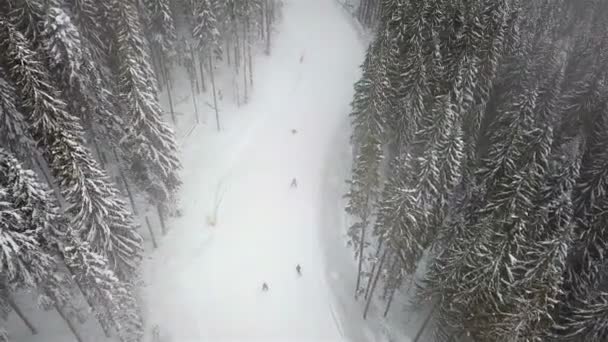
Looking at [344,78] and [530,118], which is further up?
[530,118]

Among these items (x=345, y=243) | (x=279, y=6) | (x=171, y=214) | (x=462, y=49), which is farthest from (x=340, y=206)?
(x=279, y=6)

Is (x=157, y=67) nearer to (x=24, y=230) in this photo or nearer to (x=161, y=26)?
(x=161, y=26)

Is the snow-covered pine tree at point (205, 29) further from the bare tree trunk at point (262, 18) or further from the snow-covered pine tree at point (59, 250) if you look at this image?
the snow-covered pine tree at point (59, 250)

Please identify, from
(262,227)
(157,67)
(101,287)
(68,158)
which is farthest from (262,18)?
(101,287)

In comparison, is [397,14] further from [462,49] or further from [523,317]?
[523,317]

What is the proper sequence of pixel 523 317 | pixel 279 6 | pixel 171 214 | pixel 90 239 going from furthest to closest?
1. pixel 279 6
2. pixel 171 214
3. pixel 90 239
4. pixel 523 317

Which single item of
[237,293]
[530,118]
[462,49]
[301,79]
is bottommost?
[237,293]

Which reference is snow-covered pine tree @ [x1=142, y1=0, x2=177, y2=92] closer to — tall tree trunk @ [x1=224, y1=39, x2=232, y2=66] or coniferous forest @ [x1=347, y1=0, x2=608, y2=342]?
tall tree trunk @ [x1=224, y1=39, x2=232, y2=66]
